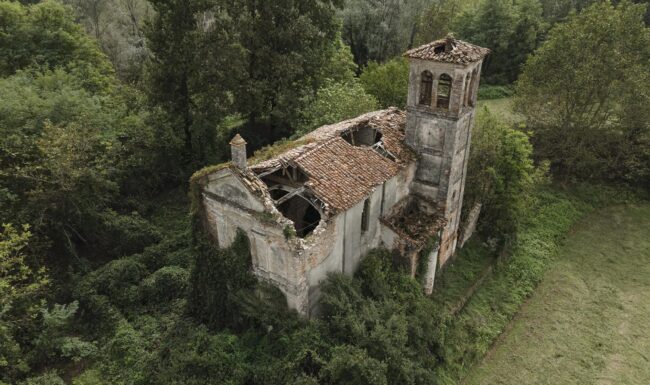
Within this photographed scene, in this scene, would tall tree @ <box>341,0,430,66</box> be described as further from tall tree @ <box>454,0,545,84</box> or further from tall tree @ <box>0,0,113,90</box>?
tall tree @ <box>0,0,113,90</box>

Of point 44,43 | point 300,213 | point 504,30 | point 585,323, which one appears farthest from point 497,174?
point 44,43

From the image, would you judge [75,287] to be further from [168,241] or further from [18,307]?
[168,241]

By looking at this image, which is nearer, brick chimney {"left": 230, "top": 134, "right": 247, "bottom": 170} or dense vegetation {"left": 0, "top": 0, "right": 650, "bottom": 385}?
brick chimney {"left": 230, "top": 134, "right": 247, "bottom": 170}

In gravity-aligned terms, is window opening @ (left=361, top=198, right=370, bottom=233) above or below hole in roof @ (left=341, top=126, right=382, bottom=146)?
below

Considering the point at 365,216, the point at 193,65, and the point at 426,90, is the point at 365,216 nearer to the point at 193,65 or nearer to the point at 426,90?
the point at 426,90

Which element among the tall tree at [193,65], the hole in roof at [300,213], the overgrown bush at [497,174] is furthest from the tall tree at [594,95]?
the hole in roof at [300,213]

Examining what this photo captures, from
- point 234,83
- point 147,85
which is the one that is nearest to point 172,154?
point 147,85

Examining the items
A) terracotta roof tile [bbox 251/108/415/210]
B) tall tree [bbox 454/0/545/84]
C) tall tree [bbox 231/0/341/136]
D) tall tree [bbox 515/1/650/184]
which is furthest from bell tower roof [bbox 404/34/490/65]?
tall tree [bbox 454/0/545/84]
